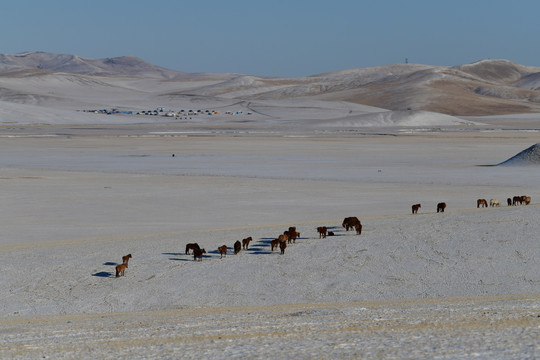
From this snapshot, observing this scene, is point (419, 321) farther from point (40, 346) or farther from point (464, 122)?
point (464, 122)

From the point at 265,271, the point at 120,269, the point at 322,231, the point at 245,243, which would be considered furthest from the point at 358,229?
the point at 120,269

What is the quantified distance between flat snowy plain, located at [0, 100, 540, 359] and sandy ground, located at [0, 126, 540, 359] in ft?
0.11

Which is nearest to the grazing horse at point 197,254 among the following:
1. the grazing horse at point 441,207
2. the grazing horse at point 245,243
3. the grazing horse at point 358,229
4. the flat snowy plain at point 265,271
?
the flat snowy plain at point 265,271

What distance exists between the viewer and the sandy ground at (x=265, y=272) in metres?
7.42

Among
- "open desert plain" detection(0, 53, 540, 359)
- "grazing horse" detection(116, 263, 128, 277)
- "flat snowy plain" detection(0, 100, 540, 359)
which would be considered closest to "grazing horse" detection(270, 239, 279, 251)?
"open desert plain" detection(0, 53, 540, 359)

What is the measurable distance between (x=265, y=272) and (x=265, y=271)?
55 mm

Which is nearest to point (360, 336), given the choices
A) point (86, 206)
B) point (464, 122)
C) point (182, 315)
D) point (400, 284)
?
point (182, 315)

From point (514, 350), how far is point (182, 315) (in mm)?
3850

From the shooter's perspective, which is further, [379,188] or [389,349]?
[379,188]

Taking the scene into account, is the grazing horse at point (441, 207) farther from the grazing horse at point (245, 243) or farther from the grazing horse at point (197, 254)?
the grazing horse at point (197, 254)

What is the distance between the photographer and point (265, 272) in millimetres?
11711

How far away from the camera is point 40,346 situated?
732 centimetres

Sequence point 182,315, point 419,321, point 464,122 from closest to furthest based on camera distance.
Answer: point 419,321 → point 182,315 → point 464,122

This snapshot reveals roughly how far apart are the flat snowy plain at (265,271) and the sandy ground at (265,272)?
0.03 m
